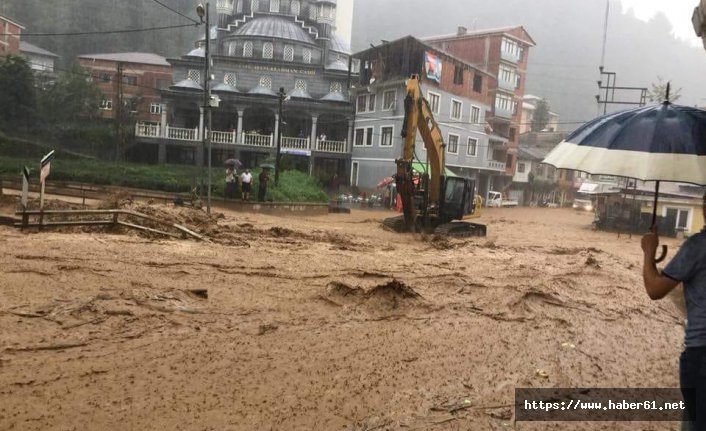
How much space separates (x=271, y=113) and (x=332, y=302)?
1487 inches

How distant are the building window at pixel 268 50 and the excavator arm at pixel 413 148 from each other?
3250cm

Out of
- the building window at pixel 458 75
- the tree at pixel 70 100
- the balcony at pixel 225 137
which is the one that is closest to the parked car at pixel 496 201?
the building window at pixel 458 75

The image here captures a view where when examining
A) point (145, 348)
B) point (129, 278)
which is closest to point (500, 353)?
point (145, 348)

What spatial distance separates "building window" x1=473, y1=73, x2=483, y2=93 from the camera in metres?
44.8

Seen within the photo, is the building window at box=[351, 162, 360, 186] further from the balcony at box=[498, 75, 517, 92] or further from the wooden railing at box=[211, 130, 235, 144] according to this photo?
the balcony at box=[498, 75, 517, 92]

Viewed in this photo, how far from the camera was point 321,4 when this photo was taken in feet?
196

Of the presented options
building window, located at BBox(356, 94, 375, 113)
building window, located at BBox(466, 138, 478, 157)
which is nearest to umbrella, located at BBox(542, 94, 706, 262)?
building window, located at BBox(356, 94, 375, 113)

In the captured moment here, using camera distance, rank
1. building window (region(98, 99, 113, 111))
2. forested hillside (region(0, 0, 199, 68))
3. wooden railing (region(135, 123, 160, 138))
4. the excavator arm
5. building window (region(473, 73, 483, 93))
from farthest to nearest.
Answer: forested hillside (region(0, 0, 199, 68)) < building window (region(98, 99, 113, 111)) < building window (region(473, 73, 483, 93)) < wooden railing (region(135, 123, 160, 138)) < the excavator arm

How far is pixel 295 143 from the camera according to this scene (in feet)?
134

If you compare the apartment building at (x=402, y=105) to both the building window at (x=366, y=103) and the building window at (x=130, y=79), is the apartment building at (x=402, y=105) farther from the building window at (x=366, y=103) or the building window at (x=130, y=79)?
the building window at (x=130, y=79)

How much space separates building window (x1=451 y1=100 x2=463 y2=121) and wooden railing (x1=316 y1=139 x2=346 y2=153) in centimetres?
927

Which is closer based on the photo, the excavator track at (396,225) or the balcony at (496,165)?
the excavator track at (396,225)

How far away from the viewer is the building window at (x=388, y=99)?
38656 millimetres

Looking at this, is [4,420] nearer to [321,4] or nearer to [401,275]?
[401,275]
